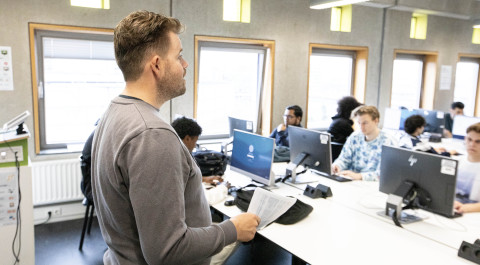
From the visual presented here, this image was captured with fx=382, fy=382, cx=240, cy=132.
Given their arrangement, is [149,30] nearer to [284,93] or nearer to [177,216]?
[177,216]

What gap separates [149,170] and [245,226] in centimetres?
42

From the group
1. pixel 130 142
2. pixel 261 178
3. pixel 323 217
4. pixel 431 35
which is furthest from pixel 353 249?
pixel 431 35

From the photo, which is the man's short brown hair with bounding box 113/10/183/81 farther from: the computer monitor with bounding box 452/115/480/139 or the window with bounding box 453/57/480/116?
the window with bounding box 453/57/480/116

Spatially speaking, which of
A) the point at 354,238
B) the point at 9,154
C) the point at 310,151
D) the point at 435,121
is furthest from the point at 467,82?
the point at 9,154

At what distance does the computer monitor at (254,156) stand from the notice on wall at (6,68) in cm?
239

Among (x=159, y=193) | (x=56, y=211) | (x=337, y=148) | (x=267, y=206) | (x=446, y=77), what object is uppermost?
(x=446, y=77)

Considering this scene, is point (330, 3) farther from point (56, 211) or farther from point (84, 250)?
point (56, 211)

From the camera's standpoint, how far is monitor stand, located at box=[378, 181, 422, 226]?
2.37 m

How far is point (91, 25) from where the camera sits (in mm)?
4059

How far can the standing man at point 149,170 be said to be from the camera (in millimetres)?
953

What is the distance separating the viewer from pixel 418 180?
2373mm

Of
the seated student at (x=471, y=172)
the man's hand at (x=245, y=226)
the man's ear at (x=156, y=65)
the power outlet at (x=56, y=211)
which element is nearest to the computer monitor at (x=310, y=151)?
the seated student at (x=471, y=172)

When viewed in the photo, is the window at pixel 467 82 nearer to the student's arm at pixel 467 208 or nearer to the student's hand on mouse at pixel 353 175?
the student's hand on mouse at pixel 353 175

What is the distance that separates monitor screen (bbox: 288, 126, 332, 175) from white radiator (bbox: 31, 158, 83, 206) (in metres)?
2.38
